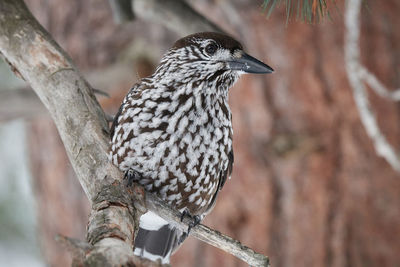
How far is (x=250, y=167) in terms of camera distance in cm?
536

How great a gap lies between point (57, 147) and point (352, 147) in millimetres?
3032

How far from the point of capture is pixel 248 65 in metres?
3.16

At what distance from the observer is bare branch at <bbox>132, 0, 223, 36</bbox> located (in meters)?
3.76

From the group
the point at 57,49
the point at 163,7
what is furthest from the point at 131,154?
the point at 163,7

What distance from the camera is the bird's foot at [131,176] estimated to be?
280cm

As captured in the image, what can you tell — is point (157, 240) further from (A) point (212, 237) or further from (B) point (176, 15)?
(B) point (176, 15)

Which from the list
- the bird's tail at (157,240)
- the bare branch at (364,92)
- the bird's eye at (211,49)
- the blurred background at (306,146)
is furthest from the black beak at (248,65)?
the blurred background at (306,146)

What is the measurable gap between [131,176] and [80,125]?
37 cm

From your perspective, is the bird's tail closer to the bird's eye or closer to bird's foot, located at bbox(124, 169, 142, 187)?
bird's foot, located at bbox(124, 169, 142, 187)

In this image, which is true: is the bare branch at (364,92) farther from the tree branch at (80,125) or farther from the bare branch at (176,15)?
the tree branch at (80,125)

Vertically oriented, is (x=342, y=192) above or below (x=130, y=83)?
below

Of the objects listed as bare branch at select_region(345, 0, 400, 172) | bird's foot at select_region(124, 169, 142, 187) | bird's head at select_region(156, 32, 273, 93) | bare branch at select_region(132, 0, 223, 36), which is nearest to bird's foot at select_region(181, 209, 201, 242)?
bird's foot at select_region(124, 169, 142, 187)

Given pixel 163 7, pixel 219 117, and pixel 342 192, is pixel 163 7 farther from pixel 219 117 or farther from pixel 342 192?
pixel 342 192

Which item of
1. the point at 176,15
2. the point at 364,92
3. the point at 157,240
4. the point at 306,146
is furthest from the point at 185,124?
the point at 306,146
